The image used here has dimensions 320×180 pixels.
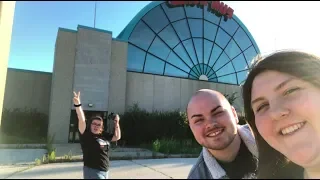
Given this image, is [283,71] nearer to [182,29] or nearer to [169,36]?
[169,36]

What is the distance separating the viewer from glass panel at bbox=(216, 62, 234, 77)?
10.0 m

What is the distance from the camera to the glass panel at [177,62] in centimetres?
922

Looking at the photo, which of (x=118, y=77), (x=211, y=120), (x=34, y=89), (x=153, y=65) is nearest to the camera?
(x=211, y=120)

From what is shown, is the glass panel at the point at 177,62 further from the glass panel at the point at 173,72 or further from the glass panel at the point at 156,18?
the glass panel at the point at 156,18

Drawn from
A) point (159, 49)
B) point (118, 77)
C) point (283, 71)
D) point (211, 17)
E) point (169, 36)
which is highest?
point (211, 17)

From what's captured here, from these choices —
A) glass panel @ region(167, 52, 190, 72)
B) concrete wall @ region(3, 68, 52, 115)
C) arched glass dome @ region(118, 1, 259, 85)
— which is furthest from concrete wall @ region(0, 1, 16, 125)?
glass panel @ region(167, 52, 190, 72)

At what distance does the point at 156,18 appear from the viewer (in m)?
9.41

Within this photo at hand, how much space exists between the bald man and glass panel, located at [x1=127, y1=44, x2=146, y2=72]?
805 centimetres

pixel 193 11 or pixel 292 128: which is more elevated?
pixel 193 11

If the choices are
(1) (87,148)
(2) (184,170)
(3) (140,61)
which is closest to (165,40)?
(3) (140,61)

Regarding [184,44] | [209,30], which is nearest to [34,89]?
[184,44]

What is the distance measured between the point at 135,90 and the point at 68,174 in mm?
5615

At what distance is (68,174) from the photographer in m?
2.67

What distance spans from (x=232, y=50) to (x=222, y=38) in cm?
73
